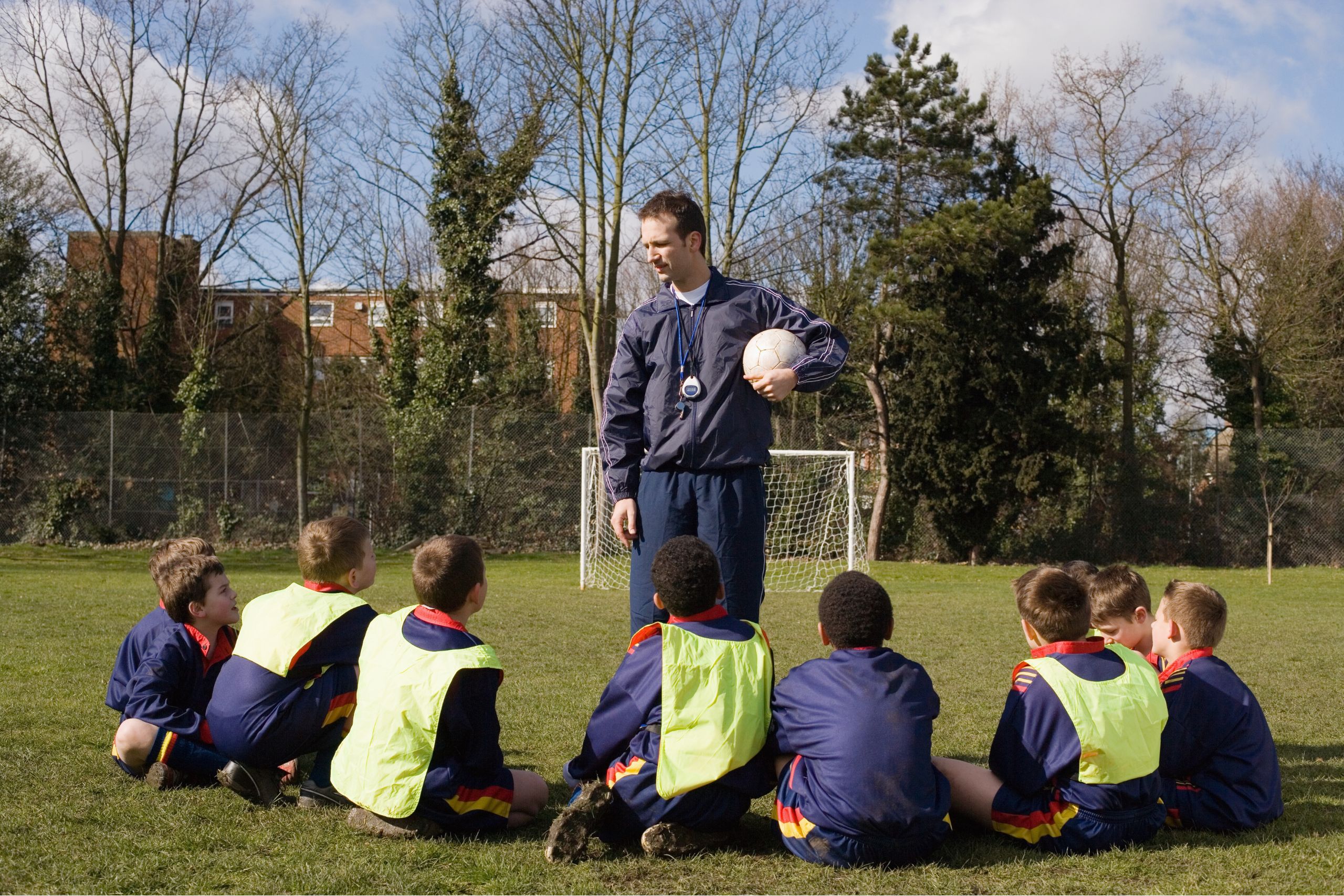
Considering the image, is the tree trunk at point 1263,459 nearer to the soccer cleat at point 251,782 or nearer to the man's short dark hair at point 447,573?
the man's short dark hair at point 447,573

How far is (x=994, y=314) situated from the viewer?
2094 cm

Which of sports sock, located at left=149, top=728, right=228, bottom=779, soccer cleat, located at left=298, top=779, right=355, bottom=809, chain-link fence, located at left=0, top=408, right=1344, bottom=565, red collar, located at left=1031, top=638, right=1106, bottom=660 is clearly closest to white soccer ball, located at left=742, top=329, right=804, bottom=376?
red collar, located at left=1031, top=638, right=1106, bottom=660

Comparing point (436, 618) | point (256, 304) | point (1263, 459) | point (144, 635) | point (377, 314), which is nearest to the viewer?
point (436, 618)

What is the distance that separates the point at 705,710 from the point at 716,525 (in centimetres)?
70

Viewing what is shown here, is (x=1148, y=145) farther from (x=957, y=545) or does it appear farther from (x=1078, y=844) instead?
(x=1078, y=844)

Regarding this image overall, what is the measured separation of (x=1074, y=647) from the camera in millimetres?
3438

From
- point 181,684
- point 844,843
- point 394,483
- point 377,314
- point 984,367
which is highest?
point 377,314

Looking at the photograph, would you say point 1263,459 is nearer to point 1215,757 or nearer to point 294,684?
point 1215,757

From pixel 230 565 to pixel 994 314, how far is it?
1423 cm

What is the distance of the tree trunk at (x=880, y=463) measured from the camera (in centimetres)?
2167

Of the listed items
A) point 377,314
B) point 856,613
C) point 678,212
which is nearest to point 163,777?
point 856,613

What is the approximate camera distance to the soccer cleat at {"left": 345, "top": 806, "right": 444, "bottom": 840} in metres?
3.37

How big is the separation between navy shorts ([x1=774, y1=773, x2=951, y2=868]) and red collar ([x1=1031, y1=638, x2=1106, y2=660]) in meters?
0.62

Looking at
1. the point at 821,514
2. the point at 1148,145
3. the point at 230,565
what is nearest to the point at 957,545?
the point at 821,514
